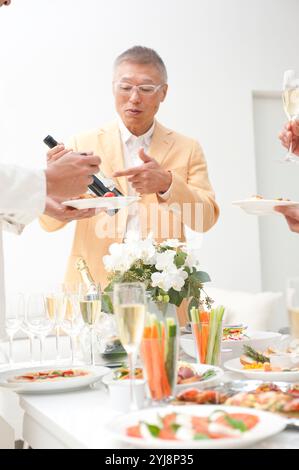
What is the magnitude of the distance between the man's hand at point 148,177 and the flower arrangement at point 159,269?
629 mm

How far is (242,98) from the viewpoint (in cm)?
480

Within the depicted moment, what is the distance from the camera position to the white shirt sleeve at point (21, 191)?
1.53m

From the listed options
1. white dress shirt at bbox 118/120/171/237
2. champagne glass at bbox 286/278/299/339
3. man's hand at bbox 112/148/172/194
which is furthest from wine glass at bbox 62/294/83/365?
white dress shirt at bbox 118/120/171/237

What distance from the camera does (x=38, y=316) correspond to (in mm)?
1608

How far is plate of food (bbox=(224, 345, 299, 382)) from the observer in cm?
135

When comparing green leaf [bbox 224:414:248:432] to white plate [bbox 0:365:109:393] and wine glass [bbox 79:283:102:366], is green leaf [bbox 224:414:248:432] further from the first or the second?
wine glass [bbox 79:283:102:366]

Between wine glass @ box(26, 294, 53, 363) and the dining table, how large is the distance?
0.72ft

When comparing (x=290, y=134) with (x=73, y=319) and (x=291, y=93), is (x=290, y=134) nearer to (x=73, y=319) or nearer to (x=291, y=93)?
(x=291, y=93)

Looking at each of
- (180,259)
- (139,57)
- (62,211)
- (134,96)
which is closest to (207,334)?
(180,259)

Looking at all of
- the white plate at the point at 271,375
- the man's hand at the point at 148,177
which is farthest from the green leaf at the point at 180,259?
the man's hand at the point at 148,177

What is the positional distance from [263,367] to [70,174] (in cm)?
65
